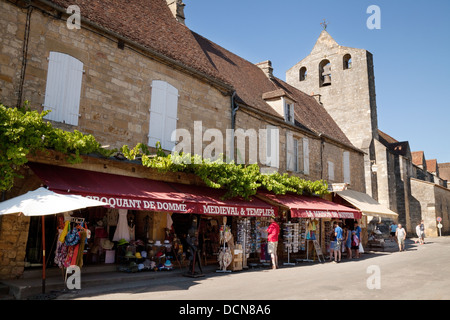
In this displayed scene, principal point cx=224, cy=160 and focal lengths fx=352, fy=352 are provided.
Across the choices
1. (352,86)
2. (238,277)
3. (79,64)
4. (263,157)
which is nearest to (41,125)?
(79,64)

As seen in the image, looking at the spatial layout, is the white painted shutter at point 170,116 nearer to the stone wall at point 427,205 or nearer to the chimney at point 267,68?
the chimney at point 267,68

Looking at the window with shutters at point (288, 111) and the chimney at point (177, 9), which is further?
the window with shutters at point (288, 111)

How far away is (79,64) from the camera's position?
8.76 m

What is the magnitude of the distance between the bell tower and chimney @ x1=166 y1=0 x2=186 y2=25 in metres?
14.6

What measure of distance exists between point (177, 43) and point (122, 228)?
21.5ft

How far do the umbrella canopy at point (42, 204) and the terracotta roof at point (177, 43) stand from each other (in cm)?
492

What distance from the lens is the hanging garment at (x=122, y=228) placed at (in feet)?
30.9

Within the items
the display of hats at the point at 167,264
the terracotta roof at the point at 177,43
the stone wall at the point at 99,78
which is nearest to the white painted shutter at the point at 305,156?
the terracotta roof at the point at 177,43

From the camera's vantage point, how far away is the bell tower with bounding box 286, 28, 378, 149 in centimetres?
2697

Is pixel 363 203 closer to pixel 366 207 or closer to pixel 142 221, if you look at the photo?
pixel 366 207

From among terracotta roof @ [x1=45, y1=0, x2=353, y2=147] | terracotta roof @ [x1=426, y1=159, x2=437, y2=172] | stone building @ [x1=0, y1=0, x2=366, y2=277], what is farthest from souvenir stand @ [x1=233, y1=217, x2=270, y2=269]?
terracotta roof @ [x1=426, y1=159, x2=437, y2=172]

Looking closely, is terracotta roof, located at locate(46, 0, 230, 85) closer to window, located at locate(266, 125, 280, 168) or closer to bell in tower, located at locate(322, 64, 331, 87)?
window, located at locate(266, 125, 280, 168)

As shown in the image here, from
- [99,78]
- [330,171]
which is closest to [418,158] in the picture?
[330,171]
